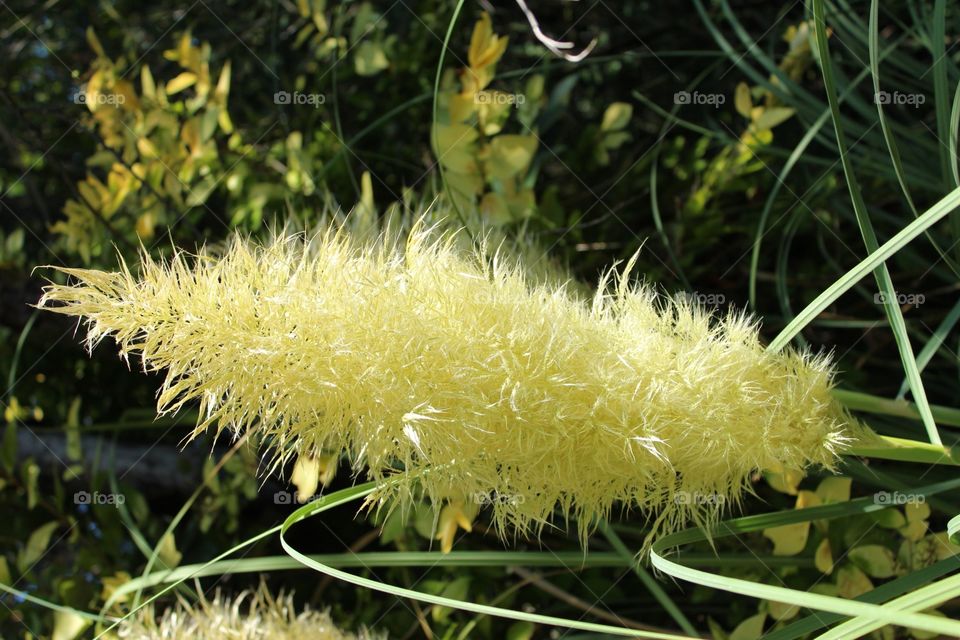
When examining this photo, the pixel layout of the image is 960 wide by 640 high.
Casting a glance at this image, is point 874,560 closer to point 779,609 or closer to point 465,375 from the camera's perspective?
point 779,609

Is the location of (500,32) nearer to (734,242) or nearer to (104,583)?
(734,242)

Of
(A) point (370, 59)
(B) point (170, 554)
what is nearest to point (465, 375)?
(B) point (170, 554)

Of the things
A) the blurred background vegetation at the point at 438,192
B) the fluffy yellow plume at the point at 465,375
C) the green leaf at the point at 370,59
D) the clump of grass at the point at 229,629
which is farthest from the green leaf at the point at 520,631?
the green leaf at the point at 370,59

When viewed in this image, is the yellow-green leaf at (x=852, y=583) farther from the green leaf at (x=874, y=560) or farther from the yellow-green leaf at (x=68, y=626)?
the yellow-green leaf at (x=68, y=626)

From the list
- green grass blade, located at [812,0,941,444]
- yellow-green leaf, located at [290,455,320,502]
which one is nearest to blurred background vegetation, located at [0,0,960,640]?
yellow-green leaf, located at [290,455,320,502]

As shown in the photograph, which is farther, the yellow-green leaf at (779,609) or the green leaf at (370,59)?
the green leaf at (370,59)

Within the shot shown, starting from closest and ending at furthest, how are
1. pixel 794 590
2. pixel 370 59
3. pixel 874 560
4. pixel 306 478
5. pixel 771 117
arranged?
pixel 794 590 → pixel 874 560 → pixel 306 478 → pixel 771 117 → pixel 370 59
